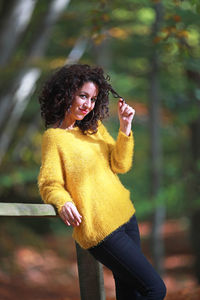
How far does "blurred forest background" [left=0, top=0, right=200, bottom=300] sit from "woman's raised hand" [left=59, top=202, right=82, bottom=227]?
6.34 ft

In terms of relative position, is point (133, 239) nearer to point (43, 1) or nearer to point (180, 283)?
point (43, 1)

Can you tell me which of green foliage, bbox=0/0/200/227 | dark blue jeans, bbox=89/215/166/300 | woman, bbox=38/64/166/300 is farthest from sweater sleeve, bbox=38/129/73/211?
green foliage, bbox=0/0/200/227

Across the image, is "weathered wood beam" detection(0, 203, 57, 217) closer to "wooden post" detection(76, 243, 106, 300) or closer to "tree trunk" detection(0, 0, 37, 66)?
"wooden post" detection(76, 243, 106, 300)

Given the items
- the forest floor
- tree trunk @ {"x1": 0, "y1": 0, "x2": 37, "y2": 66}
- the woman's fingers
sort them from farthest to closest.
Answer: the forest floor
tree trunk @ {"x1": 0, "y1": 0, "x2": 37, "y2": 66}
the woman's fingers

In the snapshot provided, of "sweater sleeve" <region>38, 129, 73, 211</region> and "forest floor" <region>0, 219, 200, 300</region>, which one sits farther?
"forest floor" <region>0, 219, 200, 300</region>

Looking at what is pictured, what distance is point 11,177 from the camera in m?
8.89

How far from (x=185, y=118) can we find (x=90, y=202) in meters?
5.76

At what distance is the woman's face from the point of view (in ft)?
8.98

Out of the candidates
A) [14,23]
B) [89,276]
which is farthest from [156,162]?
[89,276]

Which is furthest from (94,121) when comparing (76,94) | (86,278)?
(86,278)

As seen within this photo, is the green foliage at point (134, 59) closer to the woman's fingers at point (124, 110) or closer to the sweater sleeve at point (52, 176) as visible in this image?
the woman's fingers at point (124, 110)

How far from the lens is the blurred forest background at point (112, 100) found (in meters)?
5.10

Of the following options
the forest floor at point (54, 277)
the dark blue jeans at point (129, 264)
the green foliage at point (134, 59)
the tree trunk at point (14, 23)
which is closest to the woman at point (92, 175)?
the dark blue jeans at point (129, 264)

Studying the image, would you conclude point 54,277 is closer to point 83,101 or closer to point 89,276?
point 89,276
